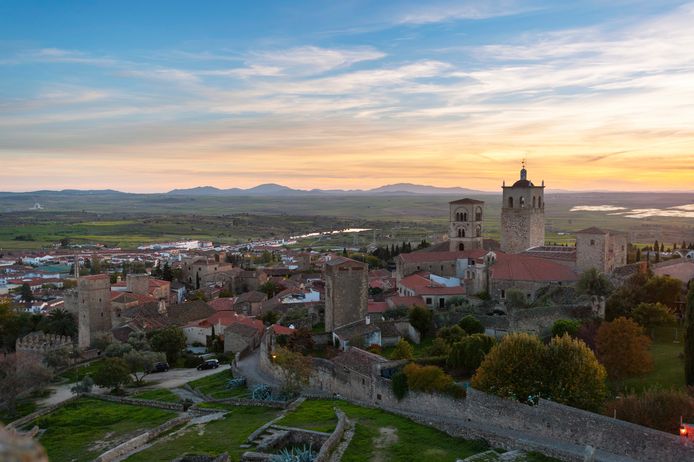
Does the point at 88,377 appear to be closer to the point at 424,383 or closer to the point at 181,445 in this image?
the point at 181,445

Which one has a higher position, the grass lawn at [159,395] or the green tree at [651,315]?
the green tree at [651,315]

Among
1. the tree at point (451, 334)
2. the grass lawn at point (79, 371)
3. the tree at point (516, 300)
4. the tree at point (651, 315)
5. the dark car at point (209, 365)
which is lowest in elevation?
the grass lawn at point (79, 371)

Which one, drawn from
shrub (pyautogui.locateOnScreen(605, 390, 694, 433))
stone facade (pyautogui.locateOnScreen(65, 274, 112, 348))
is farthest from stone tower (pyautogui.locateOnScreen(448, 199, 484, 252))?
shrub (pyautogui.locateOnScreen(605, 390, 694, 433))

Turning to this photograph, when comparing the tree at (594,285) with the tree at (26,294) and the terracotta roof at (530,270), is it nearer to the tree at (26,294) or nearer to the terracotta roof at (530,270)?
the terracotta roof at (530,270)

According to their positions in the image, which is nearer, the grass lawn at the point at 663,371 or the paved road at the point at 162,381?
the grass lawn at the point at 663,371

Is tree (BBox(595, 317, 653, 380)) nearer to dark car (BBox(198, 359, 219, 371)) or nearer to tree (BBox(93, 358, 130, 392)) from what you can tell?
dark car (BBox(198, 359, 219, 371))

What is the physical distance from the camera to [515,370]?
21.3 m

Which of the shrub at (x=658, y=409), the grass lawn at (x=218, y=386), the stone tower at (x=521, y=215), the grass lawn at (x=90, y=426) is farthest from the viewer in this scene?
the stone tower at (x=521, y=215)

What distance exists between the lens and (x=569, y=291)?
34156 mm

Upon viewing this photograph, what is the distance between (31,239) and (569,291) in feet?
487

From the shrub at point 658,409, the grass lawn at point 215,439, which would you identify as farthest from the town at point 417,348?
the grass lawn at point 215,439

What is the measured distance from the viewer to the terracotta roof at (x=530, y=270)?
121 feet

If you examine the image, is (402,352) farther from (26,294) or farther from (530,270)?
(26,294)

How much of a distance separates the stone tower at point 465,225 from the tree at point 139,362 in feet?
92.1
